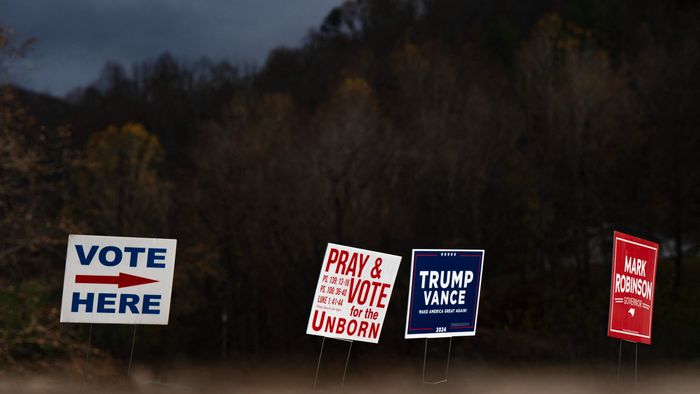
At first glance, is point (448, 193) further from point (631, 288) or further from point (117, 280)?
point (117, 280)

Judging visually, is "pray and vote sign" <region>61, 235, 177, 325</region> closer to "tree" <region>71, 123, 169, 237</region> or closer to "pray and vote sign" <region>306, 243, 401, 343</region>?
"pray and vote sign" <region>306, 243, 401, 343</region>

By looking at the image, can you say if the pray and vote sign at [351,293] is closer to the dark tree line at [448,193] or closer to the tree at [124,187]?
the dark tree line at [448,193]

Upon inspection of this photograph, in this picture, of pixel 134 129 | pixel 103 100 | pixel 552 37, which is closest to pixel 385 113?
pixel 552 37

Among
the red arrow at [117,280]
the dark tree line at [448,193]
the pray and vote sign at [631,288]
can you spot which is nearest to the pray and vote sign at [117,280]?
the red arrow at [117,280]

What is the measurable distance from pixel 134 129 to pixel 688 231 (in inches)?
1838

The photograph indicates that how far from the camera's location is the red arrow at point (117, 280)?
35.5ft

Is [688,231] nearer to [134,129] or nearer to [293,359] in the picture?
[293,359]

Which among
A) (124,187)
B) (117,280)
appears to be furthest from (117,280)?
(124,187)

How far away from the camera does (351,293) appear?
11.8m

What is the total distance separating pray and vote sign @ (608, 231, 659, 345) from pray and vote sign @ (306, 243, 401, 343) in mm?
2978

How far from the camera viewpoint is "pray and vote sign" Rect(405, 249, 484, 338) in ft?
40.8

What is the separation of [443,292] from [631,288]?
2.58 m

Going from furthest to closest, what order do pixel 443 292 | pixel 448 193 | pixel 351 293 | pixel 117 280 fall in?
pixel 448 193
pixel 443 292
pixel 351 293
pixel 117 280

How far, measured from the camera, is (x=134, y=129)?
76562 mm
